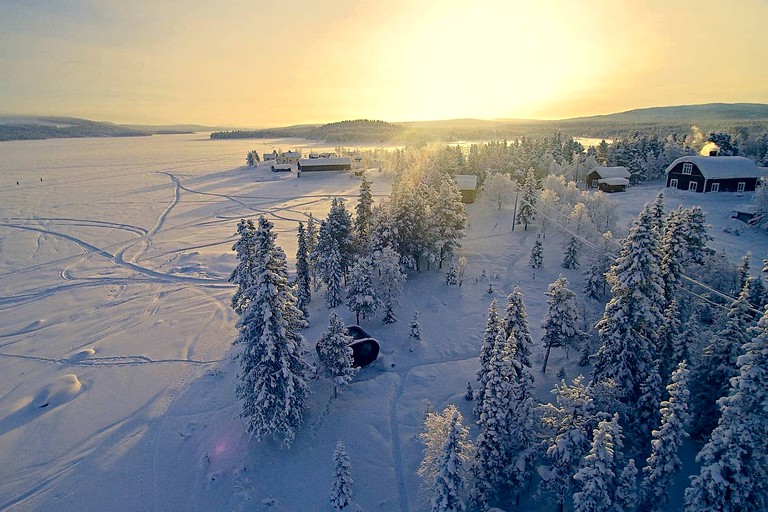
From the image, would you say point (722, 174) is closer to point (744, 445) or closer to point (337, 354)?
point (744, 445)

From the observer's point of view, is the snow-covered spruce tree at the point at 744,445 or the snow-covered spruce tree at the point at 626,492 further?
the snow-covered spruce tree at the point at 626,492

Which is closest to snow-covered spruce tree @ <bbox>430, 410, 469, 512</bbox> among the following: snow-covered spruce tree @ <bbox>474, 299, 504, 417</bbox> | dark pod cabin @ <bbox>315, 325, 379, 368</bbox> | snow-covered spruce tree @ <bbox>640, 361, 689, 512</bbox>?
snow-covered spruce tree @ <bbox>474, 299, 504, 417</bbox>

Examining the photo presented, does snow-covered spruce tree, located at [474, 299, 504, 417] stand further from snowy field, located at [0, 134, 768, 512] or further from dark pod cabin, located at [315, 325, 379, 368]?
dark pod cabin, located at [315, 325, 379, 368]

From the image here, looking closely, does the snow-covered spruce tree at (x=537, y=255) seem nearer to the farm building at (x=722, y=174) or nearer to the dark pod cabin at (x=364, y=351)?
the dark pod cabin at (x=364, y=351)

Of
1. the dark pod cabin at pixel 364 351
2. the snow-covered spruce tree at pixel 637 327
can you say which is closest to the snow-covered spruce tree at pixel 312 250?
the dark pod cabin at pixel 364 351

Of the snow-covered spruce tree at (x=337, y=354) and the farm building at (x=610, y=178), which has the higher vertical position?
the farm building at (x=610, y=178)

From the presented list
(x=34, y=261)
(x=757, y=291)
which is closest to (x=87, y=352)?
(x=34, y=261)

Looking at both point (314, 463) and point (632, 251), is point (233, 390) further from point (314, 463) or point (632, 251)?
point (632, 251)
